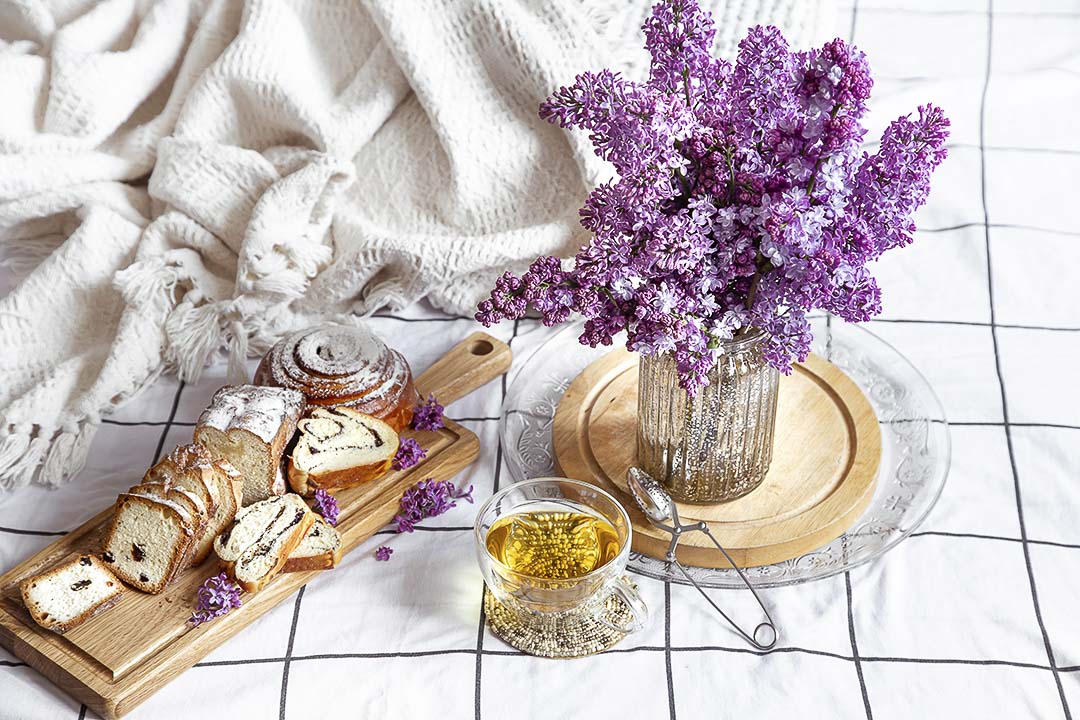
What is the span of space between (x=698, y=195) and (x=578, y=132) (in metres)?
0.57

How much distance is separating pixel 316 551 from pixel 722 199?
53 centimetres

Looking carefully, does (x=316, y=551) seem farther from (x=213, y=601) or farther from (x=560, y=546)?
(x=560, y=546)

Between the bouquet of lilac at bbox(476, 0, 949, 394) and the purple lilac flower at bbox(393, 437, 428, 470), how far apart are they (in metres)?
0.32

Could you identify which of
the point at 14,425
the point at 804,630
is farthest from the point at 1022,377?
the point at 14,425

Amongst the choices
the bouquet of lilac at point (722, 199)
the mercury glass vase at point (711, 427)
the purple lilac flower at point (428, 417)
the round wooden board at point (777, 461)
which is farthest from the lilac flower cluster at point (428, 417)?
the bouquet of lilac at point (722, 199)

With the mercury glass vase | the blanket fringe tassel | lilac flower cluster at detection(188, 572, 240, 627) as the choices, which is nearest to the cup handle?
the mercury glass vase

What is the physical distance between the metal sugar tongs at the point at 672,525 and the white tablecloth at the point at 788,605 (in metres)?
0.01

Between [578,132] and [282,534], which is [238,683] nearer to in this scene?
[282,534]

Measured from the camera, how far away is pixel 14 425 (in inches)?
50.6

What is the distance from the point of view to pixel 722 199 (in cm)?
93

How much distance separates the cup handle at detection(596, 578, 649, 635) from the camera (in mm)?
1061

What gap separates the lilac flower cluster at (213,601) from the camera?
3.43 ft

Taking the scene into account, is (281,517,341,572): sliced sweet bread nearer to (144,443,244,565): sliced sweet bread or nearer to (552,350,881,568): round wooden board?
(144,443,244,565): sliced sweet bread

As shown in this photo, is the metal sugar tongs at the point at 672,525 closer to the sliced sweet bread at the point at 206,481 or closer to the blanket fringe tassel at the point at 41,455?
the sliced sweet bread at the point at 206,481
